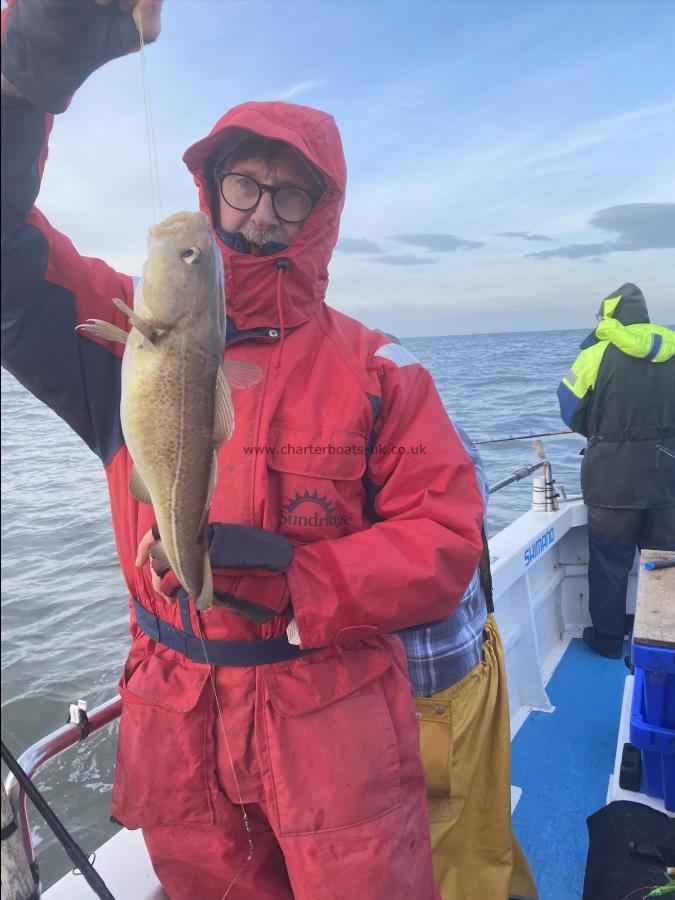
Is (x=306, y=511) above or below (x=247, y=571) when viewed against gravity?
above

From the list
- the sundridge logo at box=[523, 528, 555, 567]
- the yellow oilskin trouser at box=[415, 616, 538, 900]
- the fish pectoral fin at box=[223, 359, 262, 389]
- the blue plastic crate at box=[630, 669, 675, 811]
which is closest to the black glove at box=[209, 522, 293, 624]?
the fish pectoral fin at box=[223, 359, 262, 389]

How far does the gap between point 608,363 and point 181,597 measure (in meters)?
5.50

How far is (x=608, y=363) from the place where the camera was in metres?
6.50

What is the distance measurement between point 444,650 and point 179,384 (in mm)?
1945

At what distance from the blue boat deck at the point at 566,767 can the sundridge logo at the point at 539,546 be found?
42.8 inches

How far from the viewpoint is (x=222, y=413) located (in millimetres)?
1787

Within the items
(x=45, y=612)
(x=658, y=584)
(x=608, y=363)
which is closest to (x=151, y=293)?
(x=658, y=584)

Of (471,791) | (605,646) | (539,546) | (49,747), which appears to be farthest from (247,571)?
(605,646)

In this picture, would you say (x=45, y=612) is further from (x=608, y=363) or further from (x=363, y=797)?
(x=363, y=797)

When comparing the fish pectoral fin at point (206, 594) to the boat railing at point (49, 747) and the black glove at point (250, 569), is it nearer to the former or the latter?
the black glove at point (250, 569)

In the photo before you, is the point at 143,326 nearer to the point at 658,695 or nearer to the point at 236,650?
the point at 236,650

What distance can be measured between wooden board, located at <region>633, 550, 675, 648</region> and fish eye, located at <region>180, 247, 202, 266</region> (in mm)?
2846

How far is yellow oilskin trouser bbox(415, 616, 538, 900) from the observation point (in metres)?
3.00

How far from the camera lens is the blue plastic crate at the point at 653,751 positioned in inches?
144
